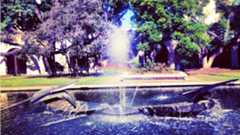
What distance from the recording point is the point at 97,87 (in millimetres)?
29094

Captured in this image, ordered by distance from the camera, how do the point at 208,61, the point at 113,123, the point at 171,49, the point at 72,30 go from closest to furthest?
the point at 113,123 < the point at 72,30 < the point at 171,49 < the point at 208,61

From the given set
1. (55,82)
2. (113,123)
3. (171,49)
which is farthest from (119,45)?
(113,123)

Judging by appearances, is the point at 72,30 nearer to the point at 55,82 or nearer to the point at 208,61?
the point at 55,82

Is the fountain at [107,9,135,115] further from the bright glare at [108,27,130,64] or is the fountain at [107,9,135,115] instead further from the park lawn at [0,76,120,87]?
the park lawn at [0,76,120,87]

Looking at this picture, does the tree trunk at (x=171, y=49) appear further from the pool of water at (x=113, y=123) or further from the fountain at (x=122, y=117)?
the pool of water at (x=113, y=123)

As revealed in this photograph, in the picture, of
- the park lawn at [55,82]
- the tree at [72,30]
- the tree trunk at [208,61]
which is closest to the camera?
the park lawn at [55,82]

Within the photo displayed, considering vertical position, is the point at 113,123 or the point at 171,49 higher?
the point at 171,49

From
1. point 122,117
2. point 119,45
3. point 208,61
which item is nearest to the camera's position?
point 122,117

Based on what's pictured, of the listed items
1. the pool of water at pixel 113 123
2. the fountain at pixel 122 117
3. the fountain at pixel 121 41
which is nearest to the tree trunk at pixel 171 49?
the fountain at pixel 121 41

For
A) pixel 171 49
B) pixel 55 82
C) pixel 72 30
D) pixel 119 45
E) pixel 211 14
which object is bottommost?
pixel 55 82

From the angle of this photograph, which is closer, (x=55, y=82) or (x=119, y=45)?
(x=55, y=82)

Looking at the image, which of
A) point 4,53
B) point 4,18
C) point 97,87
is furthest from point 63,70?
point 97,87

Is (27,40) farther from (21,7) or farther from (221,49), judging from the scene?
(221,49)

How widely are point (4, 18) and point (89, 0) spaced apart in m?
8.66
